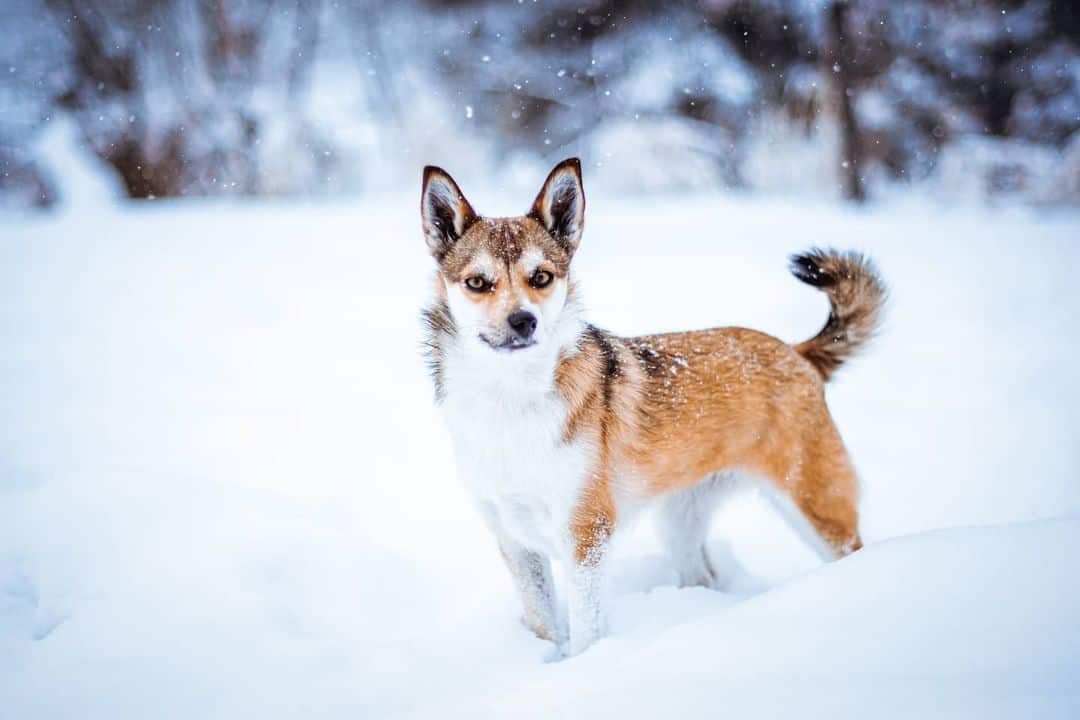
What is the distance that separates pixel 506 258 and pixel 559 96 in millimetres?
11889

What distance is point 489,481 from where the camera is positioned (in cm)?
230

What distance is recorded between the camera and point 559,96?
42.8 feet

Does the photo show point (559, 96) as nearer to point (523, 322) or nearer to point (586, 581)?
point (523, 322)

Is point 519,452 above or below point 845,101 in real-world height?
below

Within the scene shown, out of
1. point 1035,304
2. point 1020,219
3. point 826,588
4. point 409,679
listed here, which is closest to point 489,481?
point 409,679

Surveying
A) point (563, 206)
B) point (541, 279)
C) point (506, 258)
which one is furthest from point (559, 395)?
point (563, 206)

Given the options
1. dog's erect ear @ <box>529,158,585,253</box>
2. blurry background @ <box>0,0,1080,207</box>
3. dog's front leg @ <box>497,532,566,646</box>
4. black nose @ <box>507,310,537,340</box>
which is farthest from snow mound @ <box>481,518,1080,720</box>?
blurry background @ <box>0,0,1080,207</box>

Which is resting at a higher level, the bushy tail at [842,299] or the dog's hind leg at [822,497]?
the bushy tail at [842,299]

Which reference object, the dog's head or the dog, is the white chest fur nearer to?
the dog

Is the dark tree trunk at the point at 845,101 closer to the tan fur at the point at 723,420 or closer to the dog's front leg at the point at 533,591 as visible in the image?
the tan fur at the point at 723,420

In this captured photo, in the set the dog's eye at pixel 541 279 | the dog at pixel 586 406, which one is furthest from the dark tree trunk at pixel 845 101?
the dog's eye at pixel 541 279

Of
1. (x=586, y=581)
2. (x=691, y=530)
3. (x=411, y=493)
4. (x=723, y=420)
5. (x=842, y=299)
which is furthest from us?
(x=411, y=493)

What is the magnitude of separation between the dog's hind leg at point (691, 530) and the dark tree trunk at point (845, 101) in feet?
29.3

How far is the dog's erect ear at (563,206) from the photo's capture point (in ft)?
8.12
